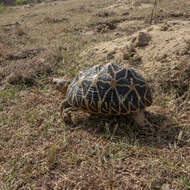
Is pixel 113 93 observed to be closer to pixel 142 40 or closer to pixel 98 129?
pixel 98 129

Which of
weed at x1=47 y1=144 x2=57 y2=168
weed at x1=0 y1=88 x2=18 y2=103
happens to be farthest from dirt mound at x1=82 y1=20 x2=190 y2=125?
weed at x1=0 y1=88 x2=18 y2=103

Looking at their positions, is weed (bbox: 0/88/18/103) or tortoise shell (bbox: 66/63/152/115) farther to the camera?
weed (bbox: 0/88/18/103)

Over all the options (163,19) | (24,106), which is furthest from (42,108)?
(163,19)

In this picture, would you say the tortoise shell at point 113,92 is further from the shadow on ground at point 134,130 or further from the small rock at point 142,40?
the small rock at point 142,40

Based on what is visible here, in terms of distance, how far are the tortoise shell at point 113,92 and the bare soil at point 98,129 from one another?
0.78 ft

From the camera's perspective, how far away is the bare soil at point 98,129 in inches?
67.2

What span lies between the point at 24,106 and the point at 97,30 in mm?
3561

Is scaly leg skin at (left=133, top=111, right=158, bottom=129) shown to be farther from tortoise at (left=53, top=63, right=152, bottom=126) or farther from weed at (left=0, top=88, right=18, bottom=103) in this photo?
weed at (left=0, top=88, right=18, bottom=103)

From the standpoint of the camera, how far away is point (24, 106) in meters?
2.76

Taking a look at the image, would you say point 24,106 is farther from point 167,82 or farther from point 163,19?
point 163,19

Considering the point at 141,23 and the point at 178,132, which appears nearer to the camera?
the point at 178,132

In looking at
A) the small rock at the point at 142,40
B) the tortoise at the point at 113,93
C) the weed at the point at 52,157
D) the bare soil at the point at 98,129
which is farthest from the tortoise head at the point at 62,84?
the small rock at the point at 142,40

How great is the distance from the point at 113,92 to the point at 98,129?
0.46 m

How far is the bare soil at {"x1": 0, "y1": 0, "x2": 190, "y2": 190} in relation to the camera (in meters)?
1.71
